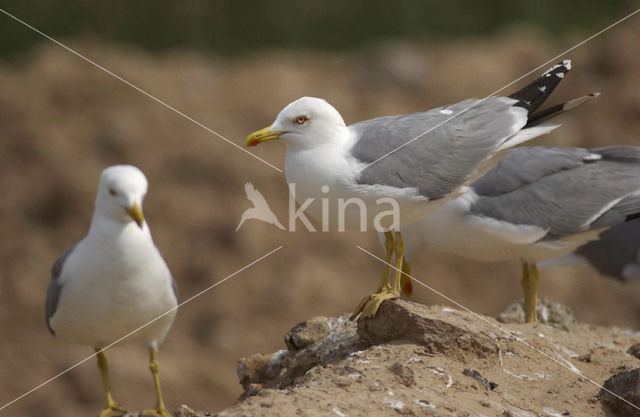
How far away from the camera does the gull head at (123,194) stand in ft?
11.1

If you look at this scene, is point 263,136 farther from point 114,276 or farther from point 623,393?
point 623,393

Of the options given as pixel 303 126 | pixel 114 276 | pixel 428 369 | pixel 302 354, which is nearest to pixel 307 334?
pixel 302 354

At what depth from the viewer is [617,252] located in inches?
305

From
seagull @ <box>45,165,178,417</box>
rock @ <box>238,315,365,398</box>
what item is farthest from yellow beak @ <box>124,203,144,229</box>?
rock @ <box>238,315,365,398</box>

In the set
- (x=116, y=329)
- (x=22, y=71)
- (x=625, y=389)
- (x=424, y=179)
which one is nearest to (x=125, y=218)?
(x=116, y=329)

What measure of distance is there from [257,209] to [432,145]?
6664 millimetres

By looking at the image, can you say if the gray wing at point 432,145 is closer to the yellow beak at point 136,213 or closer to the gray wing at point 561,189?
the gray wing at point 561,189

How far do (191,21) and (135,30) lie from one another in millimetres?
841

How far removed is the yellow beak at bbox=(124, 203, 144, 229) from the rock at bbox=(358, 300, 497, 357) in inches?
60.2

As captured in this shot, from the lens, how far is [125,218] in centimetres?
348

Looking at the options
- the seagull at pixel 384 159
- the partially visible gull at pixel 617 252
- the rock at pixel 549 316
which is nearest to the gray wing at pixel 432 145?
the seagull at pixel 384 159

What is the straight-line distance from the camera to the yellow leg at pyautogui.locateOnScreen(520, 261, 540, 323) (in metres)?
6.06

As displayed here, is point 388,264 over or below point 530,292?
over

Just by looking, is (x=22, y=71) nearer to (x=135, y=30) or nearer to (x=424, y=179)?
(x=135, y=30)
